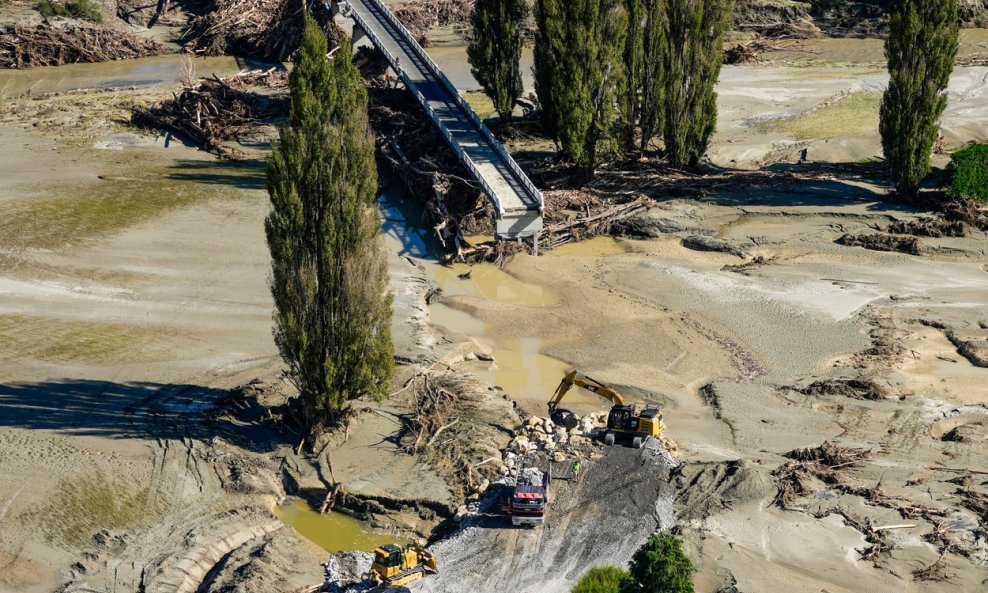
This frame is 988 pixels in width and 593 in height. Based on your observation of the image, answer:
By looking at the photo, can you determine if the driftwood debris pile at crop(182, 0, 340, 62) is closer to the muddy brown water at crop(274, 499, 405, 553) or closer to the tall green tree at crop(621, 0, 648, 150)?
the tall green tree at crop(621, 0, 648, 150)

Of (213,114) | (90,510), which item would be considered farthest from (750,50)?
(90,510)

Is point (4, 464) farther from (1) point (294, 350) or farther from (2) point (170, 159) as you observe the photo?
(2) point (170, 159)

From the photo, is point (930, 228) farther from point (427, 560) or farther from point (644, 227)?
point (427, 560)

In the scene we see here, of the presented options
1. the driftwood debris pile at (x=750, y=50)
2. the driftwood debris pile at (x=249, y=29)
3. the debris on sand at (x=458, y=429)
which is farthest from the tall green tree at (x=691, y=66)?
the driftwood debris pile at (x=249, y=29)

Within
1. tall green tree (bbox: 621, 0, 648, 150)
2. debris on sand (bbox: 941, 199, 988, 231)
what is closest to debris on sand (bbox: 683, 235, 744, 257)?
tall green tree (bbox: 621, 0, 648, 150)

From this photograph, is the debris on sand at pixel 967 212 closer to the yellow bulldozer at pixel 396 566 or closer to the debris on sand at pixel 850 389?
the debris on sand at pixel 850 389

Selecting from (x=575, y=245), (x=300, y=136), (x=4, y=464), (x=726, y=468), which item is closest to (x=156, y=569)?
(x=4, y=464)
